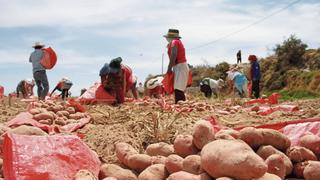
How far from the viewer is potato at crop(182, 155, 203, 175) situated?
7.67ft

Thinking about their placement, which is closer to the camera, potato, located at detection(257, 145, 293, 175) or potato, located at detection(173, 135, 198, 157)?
potato, located at detection(257, 145, 293, 175)

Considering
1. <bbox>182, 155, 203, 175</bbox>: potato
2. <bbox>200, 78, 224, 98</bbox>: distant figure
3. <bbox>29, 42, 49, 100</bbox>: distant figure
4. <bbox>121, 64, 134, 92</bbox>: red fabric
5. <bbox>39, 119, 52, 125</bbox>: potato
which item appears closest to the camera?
<bbox>182, 155, 203, 175</bbox>: potato

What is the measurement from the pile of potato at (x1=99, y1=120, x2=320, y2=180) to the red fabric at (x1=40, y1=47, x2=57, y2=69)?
8.22 metres

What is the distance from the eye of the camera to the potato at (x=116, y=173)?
2.57 meters

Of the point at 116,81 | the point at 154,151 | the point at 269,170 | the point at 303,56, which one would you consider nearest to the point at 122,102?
the point at 116,81

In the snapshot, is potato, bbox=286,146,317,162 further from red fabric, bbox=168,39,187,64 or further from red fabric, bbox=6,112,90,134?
red fabric, bbox=168,39,187,64

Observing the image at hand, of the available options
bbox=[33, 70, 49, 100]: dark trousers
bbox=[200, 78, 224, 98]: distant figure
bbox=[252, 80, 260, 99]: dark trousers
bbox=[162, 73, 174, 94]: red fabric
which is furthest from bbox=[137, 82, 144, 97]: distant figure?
bbox=[162, 73, 174, 94]: red fabric

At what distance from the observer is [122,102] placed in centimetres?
912

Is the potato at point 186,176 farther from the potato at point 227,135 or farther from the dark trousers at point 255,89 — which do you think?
the dark trousers at point 255,89

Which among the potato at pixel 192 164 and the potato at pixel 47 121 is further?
the potato at pixel 47 121

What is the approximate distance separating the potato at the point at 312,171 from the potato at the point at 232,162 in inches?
13.3

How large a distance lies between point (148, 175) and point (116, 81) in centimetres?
676

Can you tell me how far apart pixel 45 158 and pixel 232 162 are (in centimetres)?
107

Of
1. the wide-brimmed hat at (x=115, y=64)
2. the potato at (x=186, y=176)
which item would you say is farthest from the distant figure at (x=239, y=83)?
the potato at (x=186, y=176)
